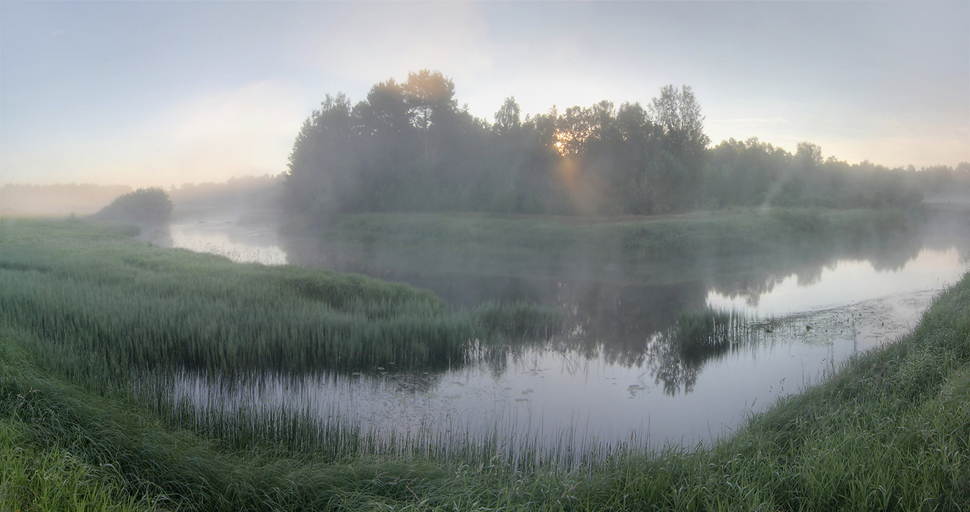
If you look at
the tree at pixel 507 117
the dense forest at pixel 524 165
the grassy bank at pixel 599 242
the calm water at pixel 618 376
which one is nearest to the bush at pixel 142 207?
the dense forest at pixel 524 165

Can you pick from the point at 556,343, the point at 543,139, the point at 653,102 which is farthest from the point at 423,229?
the point at 556,343

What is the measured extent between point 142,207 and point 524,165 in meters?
33.8

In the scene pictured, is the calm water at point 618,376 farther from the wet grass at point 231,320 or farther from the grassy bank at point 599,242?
the grassy bank at point 599,242

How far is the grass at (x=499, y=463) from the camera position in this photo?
3.03m

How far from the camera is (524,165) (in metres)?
32.8

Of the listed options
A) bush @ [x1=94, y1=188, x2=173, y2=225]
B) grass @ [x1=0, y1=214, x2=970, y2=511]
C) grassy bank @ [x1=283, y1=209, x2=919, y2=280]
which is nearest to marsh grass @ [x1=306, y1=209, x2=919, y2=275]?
grassy bank @ [x1=283, y1=209, x2=919, y2=280]

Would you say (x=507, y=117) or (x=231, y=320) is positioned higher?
(x=507, y=117)

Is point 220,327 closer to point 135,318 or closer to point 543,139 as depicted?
point 135,318

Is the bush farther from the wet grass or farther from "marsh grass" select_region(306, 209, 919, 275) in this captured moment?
the wet grass

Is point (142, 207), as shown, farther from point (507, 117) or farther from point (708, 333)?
point (708, 333)

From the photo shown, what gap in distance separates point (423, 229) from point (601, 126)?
11.7 meters

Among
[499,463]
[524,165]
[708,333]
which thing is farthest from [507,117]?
[499,463]

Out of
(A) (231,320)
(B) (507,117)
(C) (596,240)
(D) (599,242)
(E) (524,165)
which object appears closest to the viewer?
(A) (231,320)

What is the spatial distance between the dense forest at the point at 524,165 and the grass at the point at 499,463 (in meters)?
24.7
